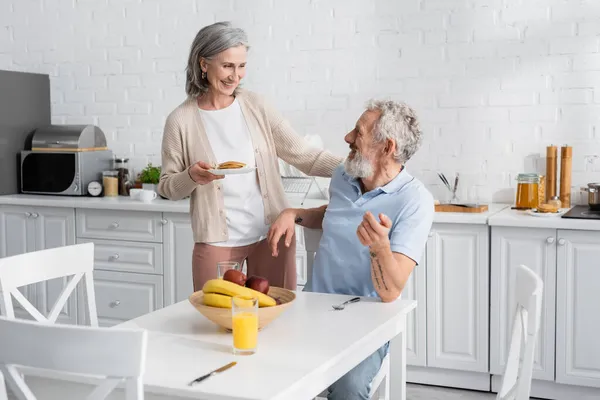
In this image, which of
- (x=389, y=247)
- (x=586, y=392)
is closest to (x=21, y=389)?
(x=389, y=247)

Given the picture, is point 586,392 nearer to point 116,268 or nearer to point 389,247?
point 389,247

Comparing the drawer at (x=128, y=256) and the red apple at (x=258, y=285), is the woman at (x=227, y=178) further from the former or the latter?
the drawer at (x=128, y=256)

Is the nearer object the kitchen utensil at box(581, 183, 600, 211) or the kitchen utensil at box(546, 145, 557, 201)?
the kitchen utensil at box(581, 183, 600, 211)

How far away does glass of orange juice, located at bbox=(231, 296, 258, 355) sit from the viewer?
1.79 m

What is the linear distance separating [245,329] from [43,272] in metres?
0.90

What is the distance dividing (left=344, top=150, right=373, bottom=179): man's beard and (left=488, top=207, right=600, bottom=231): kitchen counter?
1.18 m

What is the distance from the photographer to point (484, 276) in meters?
3.56

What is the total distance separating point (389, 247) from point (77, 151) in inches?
113

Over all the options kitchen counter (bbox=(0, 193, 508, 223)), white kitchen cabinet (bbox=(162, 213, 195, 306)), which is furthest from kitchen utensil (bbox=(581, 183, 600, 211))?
white kitchen cabinet (bbox=(162, 213, 195, 306))

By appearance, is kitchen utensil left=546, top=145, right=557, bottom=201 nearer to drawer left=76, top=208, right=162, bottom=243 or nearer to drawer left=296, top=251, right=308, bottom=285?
drawer left=296, top=251, right=308, bottom=285

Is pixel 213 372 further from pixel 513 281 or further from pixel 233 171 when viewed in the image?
pixel 513 281

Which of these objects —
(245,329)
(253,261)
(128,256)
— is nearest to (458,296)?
(253,261)

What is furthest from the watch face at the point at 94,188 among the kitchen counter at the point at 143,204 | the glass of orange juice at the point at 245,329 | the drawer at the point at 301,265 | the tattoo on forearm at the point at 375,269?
the glass of orange juice at the point at 245,329

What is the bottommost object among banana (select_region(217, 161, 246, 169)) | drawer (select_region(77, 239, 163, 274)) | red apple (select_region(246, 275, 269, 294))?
drawer (select_region(77, 239, 163, 274))
